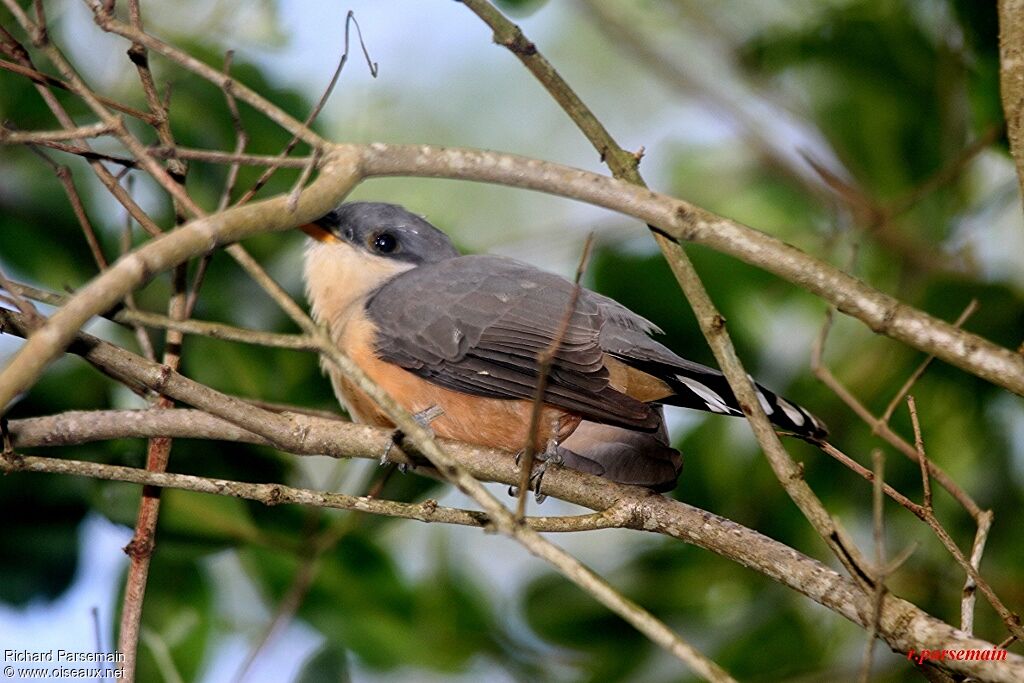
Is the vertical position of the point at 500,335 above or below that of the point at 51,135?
above

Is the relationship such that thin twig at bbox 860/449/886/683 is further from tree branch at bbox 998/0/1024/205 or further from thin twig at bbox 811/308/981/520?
tree branch at bbox 998/0/1024/205

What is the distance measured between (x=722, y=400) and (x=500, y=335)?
777 mm

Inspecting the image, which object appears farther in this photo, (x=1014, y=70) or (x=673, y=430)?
(x=673, y=430)

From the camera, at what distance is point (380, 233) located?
4457 mm

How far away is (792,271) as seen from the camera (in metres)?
2.48

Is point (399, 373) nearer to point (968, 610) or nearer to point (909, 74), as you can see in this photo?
point (968, 610)

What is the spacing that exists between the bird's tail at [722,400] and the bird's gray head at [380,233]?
1.35 meters

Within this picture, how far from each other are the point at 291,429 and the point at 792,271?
136 cm

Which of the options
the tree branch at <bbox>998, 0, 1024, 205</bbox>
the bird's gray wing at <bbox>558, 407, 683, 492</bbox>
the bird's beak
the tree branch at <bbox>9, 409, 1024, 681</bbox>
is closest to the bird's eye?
the bird's beak

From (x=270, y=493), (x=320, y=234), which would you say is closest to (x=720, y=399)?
(x=270, y=493)

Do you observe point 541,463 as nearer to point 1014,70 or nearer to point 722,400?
point 722,400

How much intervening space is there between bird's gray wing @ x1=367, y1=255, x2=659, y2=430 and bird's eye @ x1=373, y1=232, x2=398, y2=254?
0.44 m

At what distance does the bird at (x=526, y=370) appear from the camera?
336cm

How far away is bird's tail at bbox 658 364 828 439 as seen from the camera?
3191 mm
